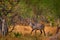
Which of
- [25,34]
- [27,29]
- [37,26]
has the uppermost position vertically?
[37,26]

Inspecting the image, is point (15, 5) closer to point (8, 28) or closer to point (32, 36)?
point (8, 28)

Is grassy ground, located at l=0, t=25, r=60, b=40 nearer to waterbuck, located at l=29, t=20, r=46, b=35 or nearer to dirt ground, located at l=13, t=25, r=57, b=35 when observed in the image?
dirt ground, located at l=13, t=25, r=57, b=35

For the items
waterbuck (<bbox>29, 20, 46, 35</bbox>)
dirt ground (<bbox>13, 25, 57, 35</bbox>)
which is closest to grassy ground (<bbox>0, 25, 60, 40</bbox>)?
dirt ground (<bbox>13, 25, 57, 35</bbox>)

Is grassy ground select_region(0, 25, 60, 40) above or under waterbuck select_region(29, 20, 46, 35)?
under

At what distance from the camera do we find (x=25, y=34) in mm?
10828

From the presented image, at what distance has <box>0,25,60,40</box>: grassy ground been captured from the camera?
1014 cm

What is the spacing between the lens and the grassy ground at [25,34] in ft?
33.3

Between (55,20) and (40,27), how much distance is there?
1623 millimetres

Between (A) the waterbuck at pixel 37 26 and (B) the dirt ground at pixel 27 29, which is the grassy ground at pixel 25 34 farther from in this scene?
(A) the waterbuck at pixel 37 26

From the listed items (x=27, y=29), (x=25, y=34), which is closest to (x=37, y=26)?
(x=27, y=29)

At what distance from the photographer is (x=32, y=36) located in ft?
34.6

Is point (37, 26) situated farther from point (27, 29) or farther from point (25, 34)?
point (25, 34)

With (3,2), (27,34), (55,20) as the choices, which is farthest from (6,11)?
(55,20)

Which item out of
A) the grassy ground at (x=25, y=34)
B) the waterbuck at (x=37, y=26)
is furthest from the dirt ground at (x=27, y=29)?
the waterbuck at (x=37, y=26)
